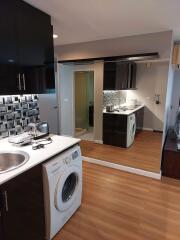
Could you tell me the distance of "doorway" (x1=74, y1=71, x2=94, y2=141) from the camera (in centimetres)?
479

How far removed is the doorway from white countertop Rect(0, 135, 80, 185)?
2575 millimetres

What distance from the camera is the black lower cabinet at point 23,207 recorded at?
123 cm

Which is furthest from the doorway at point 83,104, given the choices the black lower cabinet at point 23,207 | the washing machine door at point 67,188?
the black lower cabinet at point 23,207

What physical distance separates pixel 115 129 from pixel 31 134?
199cm

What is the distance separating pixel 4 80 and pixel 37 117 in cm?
94

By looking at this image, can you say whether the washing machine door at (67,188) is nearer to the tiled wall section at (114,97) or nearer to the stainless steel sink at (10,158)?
the stainless steel sink at (10,158)

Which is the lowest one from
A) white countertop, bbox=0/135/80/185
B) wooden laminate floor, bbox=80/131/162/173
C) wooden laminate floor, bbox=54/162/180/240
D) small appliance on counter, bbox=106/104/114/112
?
wooden laminate floor, bbox=54/162/180/240

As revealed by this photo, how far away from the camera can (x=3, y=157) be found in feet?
5.51

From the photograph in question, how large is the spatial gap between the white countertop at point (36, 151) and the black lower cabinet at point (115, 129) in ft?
5.50

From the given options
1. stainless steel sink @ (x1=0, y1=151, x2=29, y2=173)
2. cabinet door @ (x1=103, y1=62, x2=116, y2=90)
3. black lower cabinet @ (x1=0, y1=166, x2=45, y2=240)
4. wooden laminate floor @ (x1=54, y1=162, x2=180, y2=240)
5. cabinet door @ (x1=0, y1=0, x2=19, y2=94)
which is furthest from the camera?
cabinet door @ (x1=103, y1=62, x2=116, y2=90)

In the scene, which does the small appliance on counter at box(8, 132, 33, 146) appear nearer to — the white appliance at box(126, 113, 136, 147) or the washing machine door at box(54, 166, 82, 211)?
the washing machine door at box(54, 166, 82, 211)

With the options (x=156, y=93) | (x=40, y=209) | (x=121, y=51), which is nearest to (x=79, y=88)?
(x=121, y=51)

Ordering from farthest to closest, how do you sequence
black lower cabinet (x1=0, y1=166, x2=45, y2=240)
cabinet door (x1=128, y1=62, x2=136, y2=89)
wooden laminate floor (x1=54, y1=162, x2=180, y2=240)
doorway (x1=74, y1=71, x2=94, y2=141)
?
doorway (x1=74, y1=71, x2=94, y2=141) < cabinet door (x1=128, y1=62, x2=136, y2=89) < wooden laminate floor (x1=54, y1=162, x2=180, y2=240) < black lower cabinet (x1=0, y1=166, x2=45, y2=240)

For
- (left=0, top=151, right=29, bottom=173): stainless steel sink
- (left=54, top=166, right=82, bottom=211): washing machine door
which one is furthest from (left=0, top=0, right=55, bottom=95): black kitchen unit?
(left=54, top=166, right=82, bottom=211): washing machine door
